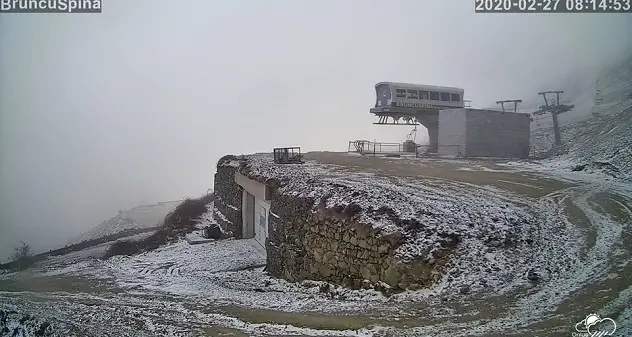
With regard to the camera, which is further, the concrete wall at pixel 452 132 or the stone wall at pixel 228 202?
the stone wall at pixel 228 202

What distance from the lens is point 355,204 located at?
4.61m

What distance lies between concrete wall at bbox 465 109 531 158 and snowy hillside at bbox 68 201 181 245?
3.95m

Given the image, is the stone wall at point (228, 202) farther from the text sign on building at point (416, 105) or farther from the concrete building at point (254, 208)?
the text sign on building at point (416, 105)

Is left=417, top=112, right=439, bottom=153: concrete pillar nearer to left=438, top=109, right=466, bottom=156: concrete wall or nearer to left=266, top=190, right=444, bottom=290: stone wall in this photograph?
left=438, top=109, right=466, bottom=156: concrete wall

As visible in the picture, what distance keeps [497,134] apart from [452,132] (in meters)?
0.57

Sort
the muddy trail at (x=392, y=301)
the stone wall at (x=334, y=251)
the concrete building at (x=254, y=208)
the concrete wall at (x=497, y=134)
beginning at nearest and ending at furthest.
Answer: the muddy trail at (x=392, y=301) → the stone wall at (x=334, y=251) → the concrete wall at (x=497, y=134) → the concrete building at (x=254, y=208)

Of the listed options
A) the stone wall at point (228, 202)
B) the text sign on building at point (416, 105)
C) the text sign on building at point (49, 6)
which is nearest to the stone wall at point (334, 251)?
the text sign on building at point (416, 105)

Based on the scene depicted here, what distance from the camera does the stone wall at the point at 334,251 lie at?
3.74 m

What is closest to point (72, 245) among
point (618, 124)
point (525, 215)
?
point (525, 215)

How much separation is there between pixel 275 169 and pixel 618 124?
4.02 metres

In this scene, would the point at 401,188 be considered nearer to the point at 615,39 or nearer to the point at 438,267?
the point at 438,267

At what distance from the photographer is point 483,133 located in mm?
5551

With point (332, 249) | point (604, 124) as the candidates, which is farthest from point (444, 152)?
point (332, 249)

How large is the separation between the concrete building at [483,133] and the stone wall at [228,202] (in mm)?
3485
